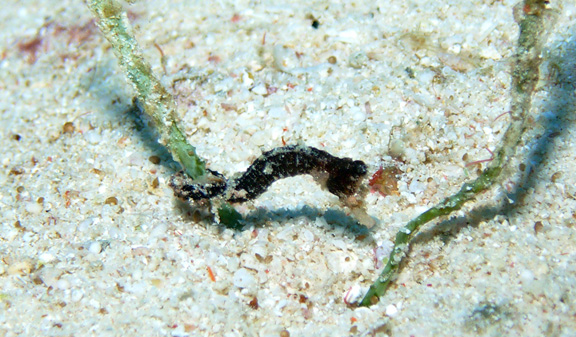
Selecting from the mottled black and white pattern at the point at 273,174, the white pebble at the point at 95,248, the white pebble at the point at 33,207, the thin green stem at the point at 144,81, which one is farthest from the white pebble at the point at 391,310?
the white pebble at the point at 33,207

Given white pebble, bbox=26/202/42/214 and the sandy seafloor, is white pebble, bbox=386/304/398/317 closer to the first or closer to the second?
the sandy seafloor

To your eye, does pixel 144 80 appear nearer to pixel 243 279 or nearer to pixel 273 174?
pixel 273 174

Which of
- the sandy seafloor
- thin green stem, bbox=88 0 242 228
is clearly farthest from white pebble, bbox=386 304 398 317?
thin green stem, bbox=88 0 242 228

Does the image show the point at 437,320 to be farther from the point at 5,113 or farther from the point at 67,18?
the point at 67,18

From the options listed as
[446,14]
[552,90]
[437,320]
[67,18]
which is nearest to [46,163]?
[67,18]

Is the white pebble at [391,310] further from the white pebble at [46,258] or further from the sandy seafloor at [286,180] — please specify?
the white pebble at [46,258]

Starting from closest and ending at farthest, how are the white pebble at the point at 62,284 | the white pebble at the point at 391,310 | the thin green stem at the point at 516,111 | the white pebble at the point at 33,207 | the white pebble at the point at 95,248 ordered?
the thin green stem at the point at 516,111
the white pebble at the point at 391,310
the white pebble at the point at 62,284
the white pebble at the point at 95,248
the white pebble at the point at 33,207

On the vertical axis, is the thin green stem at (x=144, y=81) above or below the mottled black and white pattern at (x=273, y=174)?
above
